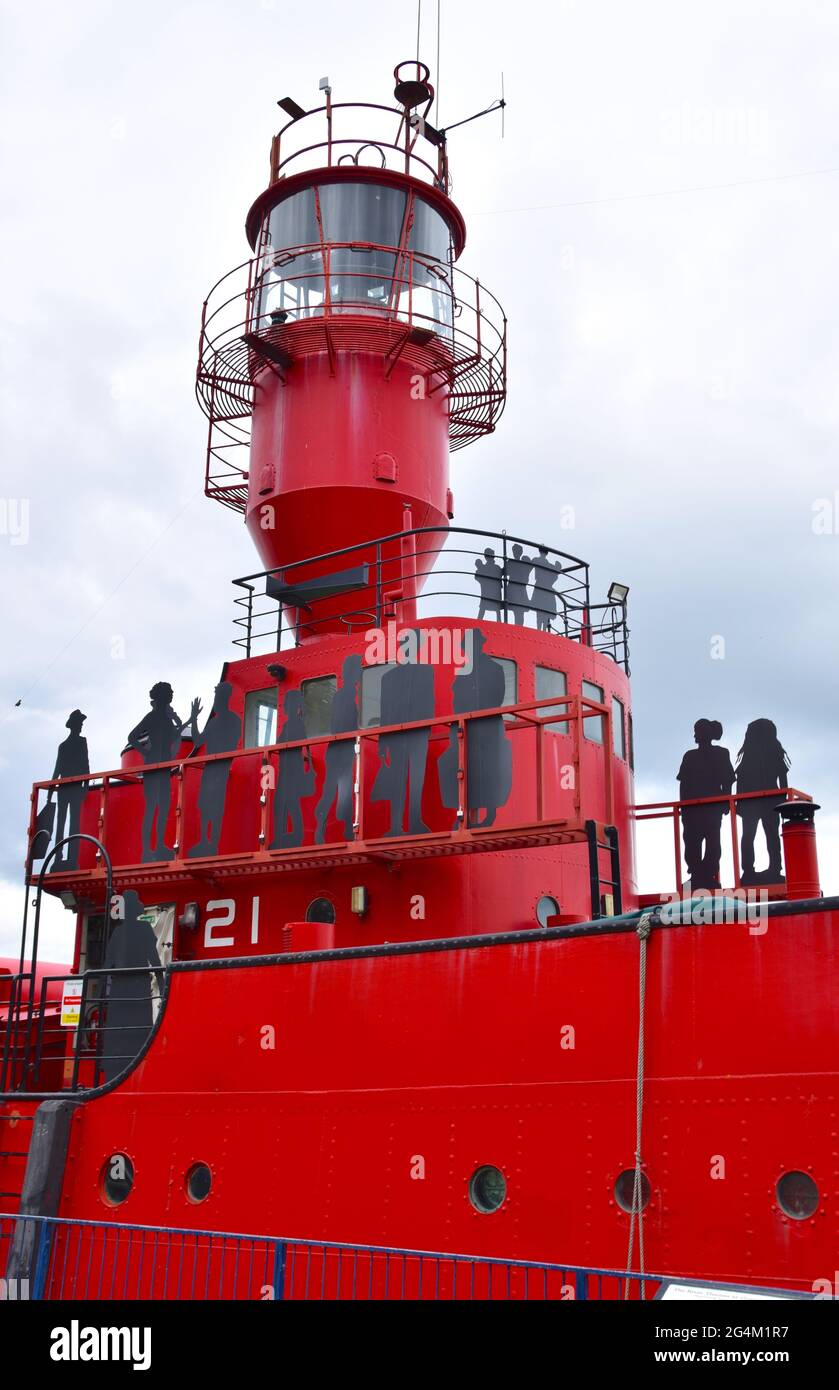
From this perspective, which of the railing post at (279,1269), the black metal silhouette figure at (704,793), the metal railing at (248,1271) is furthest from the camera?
the black metal silhouette figure at (704,793)

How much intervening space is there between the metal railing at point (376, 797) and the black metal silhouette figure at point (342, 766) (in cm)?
8

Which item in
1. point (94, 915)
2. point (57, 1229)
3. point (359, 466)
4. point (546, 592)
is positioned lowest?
point (57, 1229)

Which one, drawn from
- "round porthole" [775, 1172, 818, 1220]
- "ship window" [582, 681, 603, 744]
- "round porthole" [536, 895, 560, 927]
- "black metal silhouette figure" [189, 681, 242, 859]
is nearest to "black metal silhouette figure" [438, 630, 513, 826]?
"round porthole" [536, 895, 560, 927]

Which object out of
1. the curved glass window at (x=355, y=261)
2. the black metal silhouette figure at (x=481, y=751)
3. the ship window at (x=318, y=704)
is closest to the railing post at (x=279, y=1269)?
the black metal silhouette figure at (x=481, y=751)

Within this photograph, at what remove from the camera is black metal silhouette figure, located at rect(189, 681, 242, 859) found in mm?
13570

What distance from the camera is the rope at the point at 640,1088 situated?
347 inches

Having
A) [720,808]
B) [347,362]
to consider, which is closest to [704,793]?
[720,808]

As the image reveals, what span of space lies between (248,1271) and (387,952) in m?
2.91

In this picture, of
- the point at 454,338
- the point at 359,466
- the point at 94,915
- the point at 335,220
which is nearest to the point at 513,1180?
the point at 94,915

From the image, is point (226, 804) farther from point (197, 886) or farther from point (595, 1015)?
point (595, 1015)

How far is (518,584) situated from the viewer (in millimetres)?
14664

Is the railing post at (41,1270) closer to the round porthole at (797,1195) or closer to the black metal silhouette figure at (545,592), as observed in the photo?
the round porthole at (797,1195)

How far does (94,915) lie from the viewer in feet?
50.0

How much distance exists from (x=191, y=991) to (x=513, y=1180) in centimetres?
386
